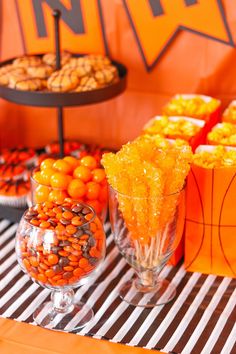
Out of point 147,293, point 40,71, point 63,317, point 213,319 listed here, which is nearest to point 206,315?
point 213,319

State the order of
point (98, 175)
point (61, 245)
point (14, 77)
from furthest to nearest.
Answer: point (14, 77) → point (98, 175) → point (61, 245)

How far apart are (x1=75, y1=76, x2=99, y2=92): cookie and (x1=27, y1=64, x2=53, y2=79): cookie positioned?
0.30 ft

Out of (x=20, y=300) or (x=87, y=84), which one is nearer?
(x=20, y=300)

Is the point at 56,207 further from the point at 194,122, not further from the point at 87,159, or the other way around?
the point at 194,122

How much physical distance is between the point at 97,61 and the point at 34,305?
64cm

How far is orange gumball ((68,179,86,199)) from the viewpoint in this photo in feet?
4.09

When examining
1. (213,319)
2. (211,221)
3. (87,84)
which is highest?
(87,84)

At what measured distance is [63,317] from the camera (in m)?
1.18

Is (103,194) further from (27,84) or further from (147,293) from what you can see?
(27,84)

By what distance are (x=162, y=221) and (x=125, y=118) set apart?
65 cm

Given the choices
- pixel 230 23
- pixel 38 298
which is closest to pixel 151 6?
pixel 230 23

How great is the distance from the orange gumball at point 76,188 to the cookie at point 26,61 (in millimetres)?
432

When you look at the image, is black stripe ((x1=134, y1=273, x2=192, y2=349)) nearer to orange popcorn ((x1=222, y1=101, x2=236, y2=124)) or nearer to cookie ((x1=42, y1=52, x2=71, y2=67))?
orange popcorn ((x1=222, y1=101, x2=236, y2=124))

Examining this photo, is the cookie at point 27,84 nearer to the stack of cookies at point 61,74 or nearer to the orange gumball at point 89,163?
the stack of cookies at point 61,74
